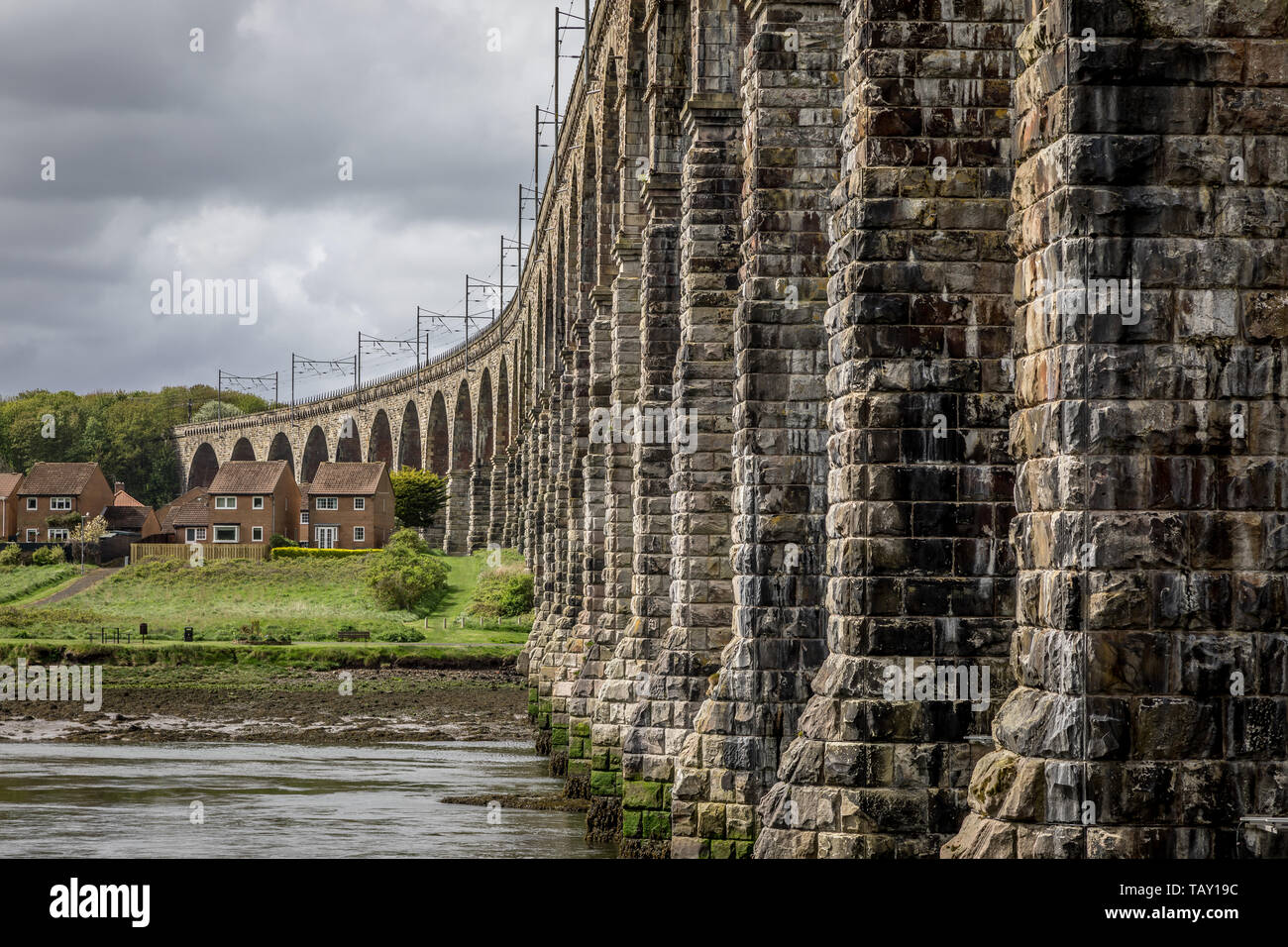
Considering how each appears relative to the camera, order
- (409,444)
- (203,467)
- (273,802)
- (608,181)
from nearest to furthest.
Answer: (273,802) < (608,181) < (409,444) < (203,467)

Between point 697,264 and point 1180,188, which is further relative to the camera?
point 697,264

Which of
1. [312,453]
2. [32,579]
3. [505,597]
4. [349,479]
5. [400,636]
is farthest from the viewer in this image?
[312,453]

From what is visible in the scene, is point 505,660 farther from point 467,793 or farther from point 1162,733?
point 1162,733

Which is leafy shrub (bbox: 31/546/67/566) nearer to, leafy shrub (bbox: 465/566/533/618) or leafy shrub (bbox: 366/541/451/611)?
leafy shrub (bbox: 366/541/451/611)

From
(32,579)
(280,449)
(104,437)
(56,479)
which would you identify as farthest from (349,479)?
(104,437)

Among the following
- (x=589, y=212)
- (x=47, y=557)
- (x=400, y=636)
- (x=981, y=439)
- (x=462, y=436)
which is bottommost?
(x=400, y=636)

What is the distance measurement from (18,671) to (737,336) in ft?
120

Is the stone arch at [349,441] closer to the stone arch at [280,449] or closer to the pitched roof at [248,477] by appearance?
the stone arch at [280,449]

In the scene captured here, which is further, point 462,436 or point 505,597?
point 462,436

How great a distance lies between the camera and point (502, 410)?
72188mm

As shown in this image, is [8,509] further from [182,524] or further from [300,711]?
[300,711]

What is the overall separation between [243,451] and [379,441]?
28000 mm

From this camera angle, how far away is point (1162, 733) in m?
6.98
